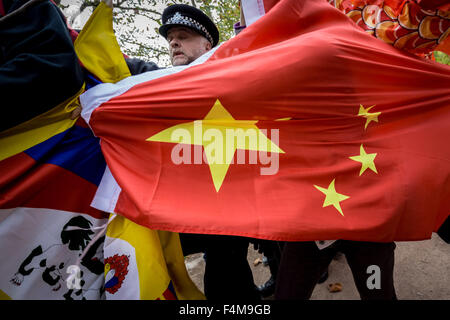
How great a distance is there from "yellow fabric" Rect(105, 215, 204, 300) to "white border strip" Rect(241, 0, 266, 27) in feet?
3.69

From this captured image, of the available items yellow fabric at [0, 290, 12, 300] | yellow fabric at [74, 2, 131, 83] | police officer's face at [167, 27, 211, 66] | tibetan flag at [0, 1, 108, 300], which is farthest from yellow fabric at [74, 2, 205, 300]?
police officer's face at [167, 27, 211, 66]

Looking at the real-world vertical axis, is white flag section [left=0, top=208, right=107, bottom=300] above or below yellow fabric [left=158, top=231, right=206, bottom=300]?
above

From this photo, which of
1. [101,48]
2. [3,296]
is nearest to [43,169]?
[3,296]

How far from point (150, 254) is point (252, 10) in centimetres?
124

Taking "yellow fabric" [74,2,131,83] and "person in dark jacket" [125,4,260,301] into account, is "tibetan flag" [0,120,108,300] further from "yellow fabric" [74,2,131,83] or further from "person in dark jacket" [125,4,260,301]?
"person in dark jacket" [125,4,260,301]

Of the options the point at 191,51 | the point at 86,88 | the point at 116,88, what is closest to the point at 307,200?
the point at 116,88

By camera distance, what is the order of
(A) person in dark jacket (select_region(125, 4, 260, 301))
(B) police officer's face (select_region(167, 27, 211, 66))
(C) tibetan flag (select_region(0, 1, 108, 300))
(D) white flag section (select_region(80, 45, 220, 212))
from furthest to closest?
(B) police officer's face (select_region(167, 27, 211, 66)) → (A) person in dark jacket (select_region(125, 4, 260, 301)) → (D) white flag section (select_region(80, 45, 220, 212)) → (C) tibetan flag (select_region(0, 1, 108, 300))

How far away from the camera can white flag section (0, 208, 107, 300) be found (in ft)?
2.84

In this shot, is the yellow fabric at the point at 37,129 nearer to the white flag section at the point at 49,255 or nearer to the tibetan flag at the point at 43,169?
the tibetan flag at the point at 43,169

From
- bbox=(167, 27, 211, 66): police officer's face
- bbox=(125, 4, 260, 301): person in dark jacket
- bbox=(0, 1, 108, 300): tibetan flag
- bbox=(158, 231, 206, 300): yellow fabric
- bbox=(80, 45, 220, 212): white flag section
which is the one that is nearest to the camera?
bbox=(0, 1, 108, 300): tibetan flag

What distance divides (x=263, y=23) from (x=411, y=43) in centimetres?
64

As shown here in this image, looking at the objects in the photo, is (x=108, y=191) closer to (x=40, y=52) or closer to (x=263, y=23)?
(x=40, y=52)

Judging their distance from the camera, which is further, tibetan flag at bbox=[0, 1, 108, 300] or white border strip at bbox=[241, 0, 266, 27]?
white border strip at bbox=[241, 0, 266, 27]

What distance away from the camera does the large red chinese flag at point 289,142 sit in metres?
0.92
